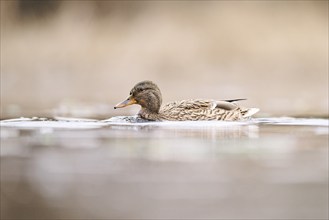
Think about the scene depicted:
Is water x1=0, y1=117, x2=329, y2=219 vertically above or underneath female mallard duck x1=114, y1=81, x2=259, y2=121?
underneath

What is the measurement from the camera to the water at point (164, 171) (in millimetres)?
4332

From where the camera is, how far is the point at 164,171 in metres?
5.56

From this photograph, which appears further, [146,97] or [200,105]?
[200,105]

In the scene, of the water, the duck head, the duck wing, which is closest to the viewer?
the water

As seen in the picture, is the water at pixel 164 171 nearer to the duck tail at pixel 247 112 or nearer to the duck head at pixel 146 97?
the duck head at pixel 146 97

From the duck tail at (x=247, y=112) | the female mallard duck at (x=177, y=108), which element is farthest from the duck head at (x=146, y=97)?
the duck tail at (x=247, y=112)

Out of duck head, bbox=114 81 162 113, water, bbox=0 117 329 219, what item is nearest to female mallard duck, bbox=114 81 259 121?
duck head, bbox=114 81 162 113

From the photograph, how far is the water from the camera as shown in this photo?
4332 mm

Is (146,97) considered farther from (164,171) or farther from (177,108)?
(164,171)

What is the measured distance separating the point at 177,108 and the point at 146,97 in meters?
0.41

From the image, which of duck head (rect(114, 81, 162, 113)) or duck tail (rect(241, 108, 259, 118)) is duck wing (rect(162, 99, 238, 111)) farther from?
duck head (rect(114, 81, 162, 113))

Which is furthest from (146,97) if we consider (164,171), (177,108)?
(164,171)

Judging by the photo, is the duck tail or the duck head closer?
the duck head

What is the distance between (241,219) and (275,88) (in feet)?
50.1
